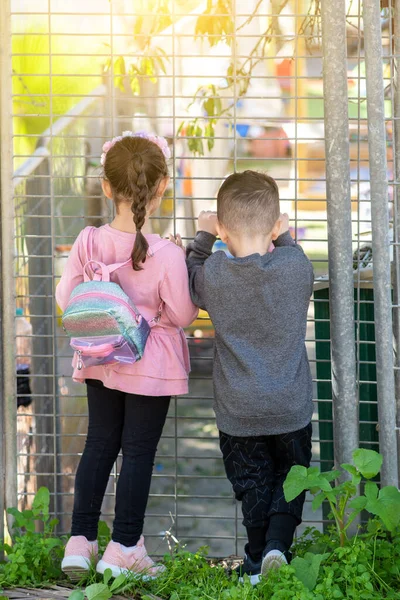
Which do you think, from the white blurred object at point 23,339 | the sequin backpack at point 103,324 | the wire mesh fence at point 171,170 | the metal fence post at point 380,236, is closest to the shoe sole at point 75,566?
the wire mesh fence at point 171,170

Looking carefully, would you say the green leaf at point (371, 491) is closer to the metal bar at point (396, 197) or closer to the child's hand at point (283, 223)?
the metal bar at point (396, 197)

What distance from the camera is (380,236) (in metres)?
2.66

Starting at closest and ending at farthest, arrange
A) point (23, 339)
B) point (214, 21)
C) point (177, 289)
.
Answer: point (177, 289) → point (214, 21) → point (23, 339)

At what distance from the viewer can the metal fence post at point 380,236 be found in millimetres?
2611

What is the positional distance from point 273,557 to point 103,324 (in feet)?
2.76

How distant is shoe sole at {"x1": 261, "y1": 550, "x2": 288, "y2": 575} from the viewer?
250cm

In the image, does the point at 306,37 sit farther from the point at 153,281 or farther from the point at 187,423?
the point at 187,423

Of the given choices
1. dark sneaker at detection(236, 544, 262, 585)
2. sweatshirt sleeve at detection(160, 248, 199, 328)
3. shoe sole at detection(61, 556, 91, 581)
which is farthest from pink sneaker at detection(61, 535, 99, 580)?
sweatshirt sleeve at detection(160, 248, 199, 328)

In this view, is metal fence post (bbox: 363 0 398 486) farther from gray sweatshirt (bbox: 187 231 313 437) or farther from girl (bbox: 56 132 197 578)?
girl (bbox: 56 132 197 578)

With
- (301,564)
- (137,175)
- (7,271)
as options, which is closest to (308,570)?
(301,564)

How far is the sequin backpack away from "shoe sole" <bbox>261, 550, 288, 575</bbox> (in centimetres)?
70

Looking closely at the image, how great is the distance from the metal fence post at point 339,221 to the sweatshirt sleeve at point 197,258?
39 cm

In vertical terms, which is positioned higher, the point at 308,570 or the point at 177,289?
the point at 177,289

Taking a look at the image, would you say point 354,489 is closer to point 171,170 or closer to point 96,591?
point 96,591
